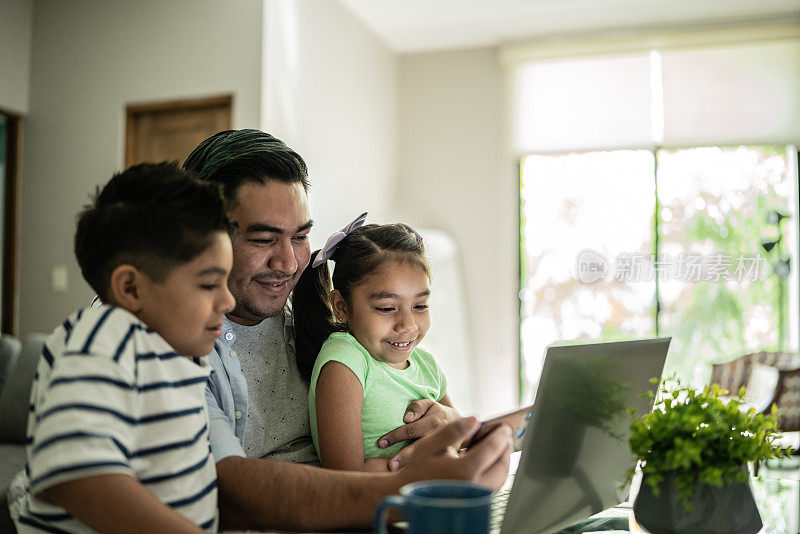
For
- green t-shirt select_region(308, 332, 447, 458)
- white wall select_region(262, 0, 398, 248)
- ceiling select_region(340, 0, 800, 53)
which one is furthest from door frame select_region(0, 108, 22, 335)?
green t-shirt select_region(308, 332, 447, 458)

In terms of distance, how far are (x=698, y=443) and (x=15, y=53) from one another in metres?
4.29

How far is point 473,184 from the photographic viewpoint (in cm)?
541

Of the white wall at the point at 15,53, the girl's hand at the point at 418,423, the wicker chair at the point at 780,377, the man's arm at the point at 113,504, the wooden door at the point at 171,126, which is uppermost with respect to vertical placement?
the white wall at the point at 15,53

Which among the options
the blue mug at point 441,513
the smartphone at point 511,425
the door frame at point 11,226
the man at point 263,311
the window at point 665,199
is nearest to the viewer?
the blue mug at point 441,513

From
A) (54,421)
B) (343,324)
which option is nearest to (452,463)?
(54,421)

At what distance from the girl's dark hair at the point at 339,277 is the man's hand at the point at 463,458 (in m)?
0.54

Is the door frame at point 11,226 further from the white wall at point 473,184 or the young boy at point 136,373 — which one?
the young boy at point 136,373

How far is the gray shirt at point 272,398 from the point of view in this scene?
50.4 inches

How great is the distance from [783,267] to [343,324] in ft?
14.1

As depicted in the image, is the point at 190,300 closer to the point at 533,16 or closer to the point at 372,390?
the point at 372,390

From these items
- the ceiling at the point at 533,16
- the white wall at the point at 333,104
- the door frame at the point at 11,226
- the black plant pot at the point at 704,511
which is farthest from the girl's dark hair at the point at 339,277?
the ceiling at the point at 533,16

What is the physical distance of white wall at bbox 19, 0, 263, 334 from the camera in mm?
3748

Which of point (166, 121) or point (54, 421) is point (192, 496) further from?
→ point (166, 121)

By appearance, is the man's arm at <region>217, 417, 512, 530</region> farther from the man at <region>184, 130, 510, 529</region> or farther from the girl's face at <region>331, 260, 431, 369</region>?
the girl's face at <region>331, 260, 431, 369</region>
